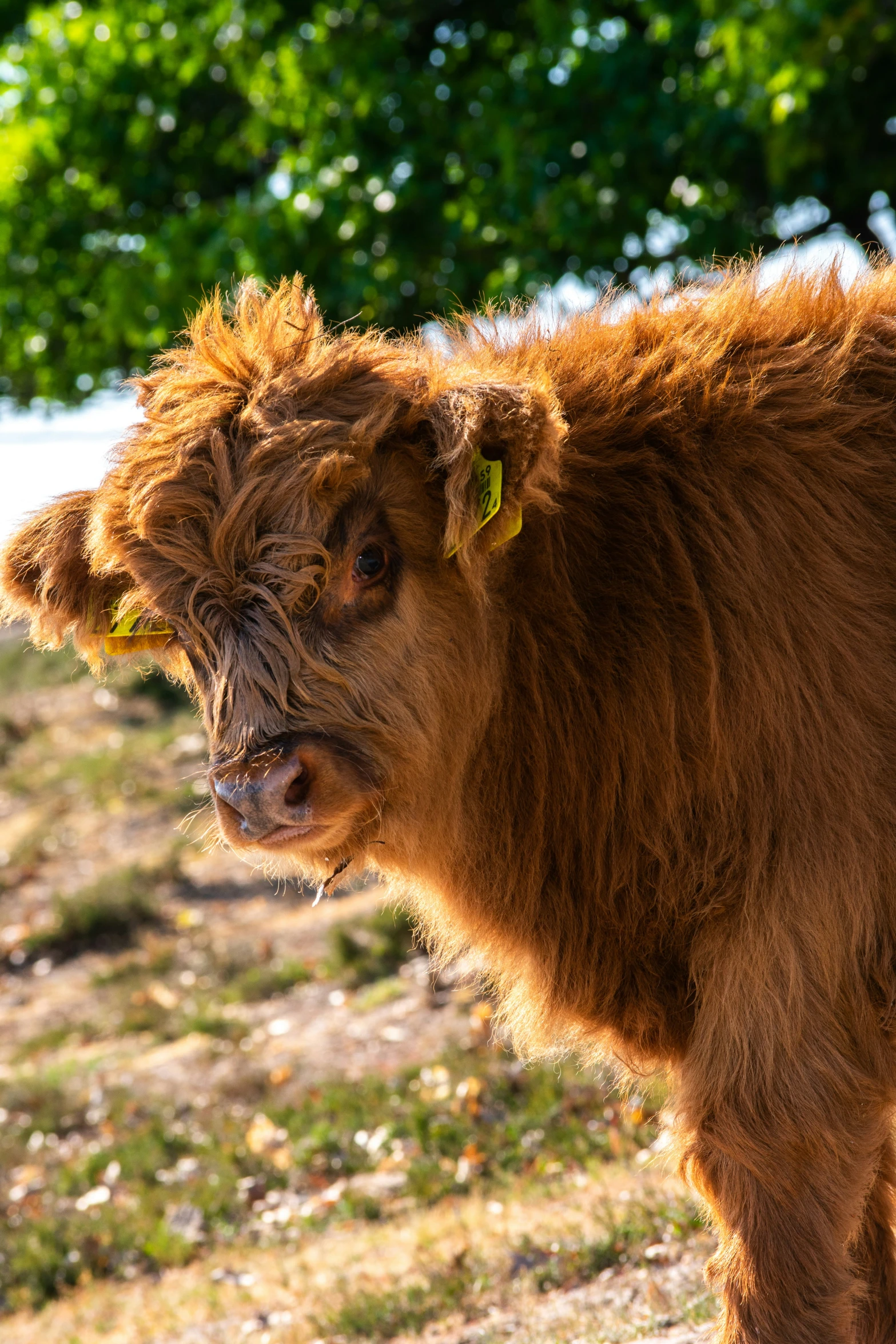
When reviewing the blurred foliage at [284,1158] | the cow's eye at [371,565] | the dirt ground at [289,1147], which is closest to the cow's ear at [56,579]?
the dirt ground at [289,1147]

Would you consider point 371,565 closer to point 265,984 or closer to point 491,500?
point 491,500

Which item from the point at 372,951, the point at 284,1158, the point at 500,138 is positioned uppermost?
the point at 500,138

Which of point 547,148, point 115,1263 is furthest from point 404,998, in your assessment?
point 547,148

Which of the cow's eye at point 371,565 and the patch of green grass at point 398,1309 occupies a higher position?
the cow's eye at point 371,565

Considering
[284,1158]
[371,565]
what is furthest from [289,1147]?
[371,565]

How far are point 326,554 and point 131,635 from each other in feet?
2.82

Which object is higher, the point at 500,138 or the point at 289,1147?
the point at 500,138

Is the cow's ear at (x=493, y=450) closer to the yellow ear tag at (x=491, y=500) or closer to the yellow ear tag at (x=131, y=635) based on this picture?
the yellow ear tag at (x=491, y=500)

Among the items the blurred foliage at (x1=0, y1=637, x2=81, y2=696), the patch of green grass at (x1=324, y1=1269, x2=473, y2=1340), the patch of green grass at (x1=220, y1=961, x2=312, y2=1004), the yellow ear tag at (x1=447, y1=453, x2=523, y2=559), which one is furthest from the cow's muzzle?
the blurred foliage at (x1=0, y1=637, x2=81, y2=696)

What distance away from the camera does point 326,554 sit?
9.39 feet

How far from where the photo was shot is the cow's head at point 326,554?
2.79m

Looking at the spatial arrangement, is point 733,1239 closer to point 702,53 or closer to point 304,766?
point 304,766

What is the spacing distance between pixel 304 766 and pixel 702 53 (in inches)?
247

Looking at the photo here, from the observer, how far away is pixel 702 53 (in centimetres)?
752
